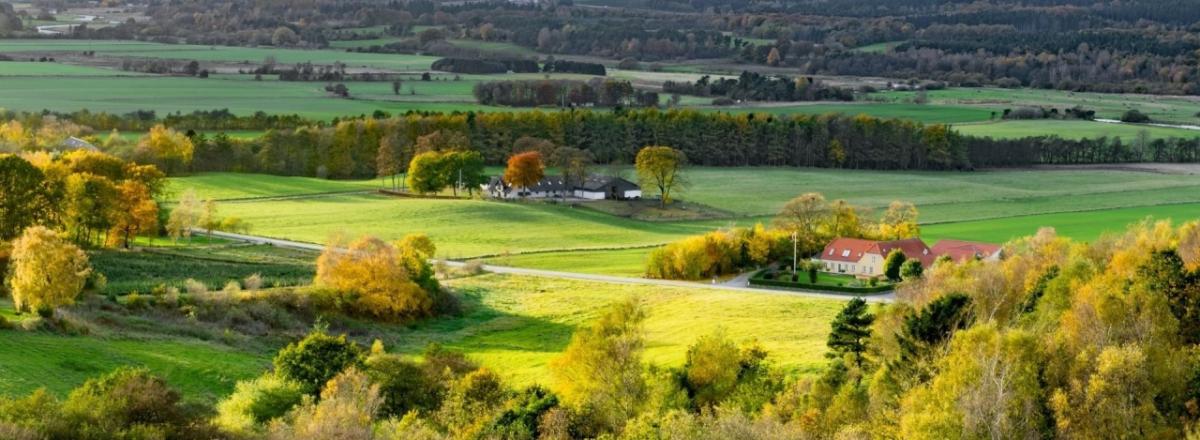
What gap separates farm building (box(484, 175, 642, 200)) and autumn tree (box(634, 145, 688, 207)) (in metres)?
1.09

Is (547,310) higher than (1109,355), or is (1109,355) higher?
(1109,355)

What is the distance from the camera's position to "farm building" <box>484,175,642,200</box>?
294ft

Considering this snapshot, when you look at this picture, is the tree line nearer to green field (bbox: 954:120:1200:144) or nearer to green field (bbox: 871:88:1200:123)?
green field (bbox: 954:120:1200:144)

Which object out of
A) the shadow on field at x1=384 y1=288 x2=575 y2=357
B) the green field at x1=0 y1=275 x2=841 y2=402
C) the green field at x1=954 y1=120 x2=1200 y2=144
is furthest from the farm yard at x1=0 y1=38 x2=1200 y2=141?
the shadow on field at x1=384 y1=288 x2=575 y2=357

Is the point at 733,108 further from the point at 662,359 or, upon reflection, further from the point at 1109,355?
the point at 1109,355

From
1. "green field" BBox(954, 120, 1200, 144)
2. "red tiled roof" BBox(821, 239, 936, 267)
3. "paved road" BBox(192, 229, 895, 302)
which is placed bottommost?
"paved road" BBox(192, 229, 895, 302)

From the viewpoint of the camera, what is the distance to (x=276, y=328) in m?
50.8

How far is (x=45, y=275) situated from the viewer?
4603cm

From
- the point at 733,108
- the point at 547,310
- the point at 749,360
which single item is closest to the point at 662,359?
the point at 749,360

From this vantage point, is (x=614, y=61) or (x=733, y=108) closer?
(x=733, y=108)

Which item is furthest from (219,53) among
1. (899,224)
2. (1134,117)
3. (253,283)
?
(253,283)

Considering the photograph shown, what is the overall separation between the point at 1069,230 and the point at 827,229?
14.0 m

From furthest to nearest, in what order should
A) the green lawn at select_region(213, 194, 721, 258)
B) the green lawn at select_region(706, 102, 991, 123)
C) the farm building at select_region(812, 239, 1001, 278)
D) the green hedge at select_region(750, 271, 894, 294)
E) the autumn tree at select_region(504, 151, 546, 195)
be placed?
the green lawn at select_region(706, 102, 991, 123)
the autumn tree at select_region(504, 151, 546, 195)
the green lawn at select_region(213, 194, 721, 258)
the farm building at select_region(812, 239, 1001, 278)
the green hedge at select_region(750, 271, 894, 294)

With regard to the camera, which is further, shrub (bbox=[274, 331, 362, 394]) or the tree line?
the tree line
